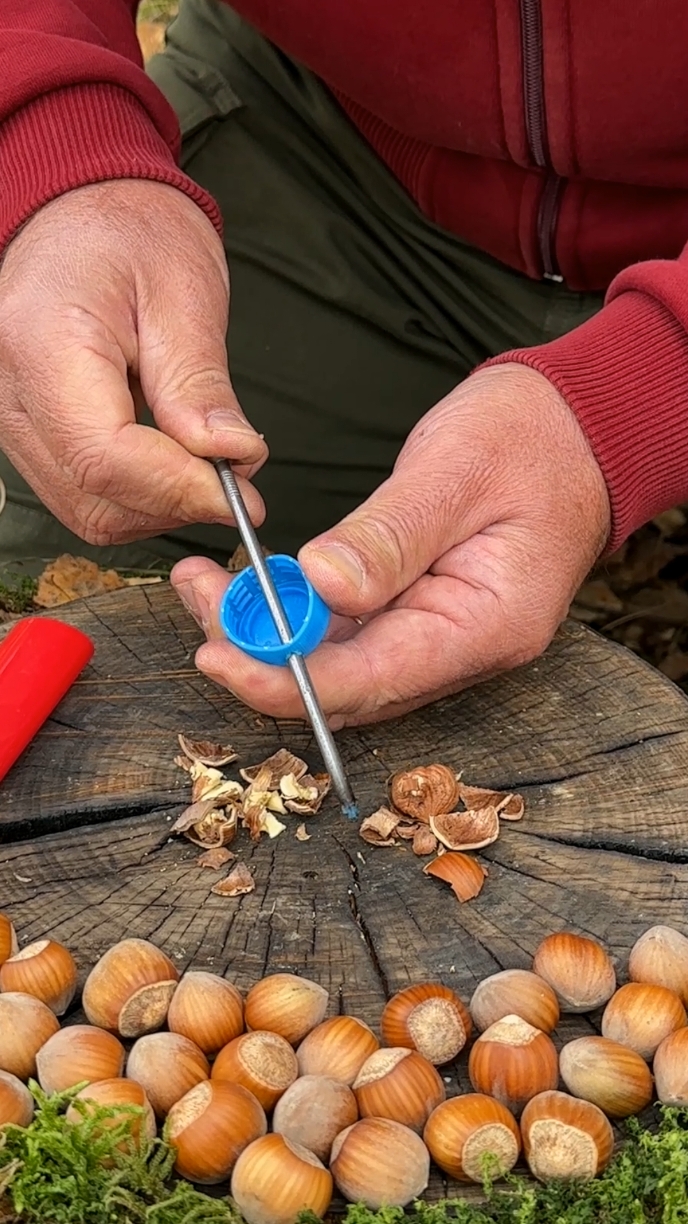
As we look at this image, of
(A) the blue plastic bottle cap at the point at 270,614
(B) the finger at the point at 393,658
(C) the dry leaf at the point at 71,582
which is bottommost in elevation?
(C) the dry leaf at the point at 71,582

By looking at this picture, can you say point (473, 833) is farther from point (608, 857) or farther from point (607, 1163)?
point (607, 1163)

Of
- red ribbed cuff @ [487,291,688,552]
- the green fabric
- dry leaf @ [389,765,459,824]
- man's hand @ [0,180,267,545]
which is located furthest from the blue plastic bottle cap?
the green fabric

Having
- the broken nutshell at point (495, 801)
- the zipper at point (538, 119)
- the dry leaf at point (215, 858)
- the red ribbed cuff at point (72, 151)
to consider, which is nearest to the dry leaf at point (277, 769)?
the dry leaf at point (215, 858)

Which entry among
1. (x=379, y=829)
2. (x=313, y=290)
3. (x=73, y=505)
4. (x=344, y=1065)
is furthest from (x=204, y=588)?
(x=313, y=290)

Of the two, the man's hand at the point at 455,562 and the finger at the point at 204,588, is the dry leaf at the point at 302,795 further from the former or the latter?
the finger at the point at 204,588

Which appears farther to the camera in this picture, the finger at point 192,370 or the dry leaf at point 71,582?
the dry leaf at point 71,582

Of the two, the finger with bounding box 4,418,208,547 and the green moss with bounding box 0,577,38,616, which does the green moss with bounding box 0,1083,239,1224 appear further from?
the green moss with bounding box 0,577,38,616
